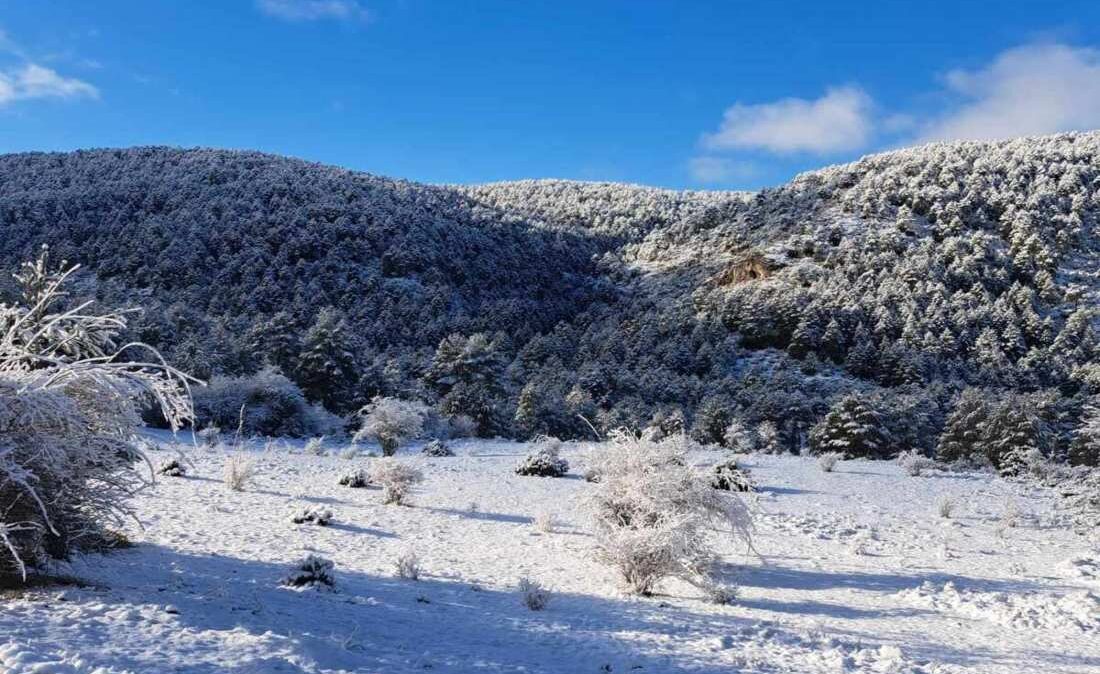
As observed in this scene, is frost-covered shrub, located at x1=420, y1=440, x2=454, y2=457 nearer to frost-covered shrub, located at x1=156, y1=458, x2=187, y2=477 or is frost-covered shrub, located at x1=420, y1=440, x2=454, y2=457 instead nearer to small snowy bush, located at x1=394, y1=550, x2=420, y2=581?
frost-covered shrub, located at x1=156, y1=458, x2=187, y2=477

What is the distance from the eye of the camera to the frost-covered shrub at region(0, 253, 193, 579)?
587 centimetres

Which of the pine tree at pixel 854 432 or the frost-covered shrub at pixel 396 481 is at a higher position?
the pine tree at pixel 854 432

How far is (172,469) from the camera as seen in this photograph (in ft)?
52.5

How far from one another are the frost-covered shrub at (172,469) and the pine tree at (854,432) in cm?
2479

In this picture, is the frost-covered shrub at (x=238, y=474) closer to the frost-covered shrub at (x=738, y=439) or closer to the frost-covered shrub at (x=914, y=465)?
the frost-covered shrub at (x=914, y=465)

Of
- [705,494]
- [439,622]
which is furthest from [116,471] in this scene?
[705,494]

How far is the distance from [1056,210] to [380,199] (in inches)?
3099

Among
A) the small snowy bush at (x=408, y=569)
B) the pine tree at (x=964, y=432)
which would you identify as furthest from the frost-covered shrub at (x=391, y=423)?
the pine tree at (x=964, y=432)

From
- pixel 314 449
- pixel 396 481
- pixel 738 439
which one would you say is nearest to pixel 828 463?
pixel 738 439

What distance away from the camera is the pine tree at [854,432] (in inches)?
1185

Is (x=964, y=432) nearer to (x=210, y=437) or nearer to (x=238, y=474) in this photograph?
(x=238, y=474)

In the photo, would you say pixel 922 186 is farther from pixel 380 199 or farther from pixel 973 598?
pixel 973 598

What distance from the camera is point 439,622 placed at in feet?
25.5

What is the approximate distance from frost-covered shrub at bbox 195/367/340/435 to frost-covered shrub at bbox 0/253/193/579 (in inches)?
832
